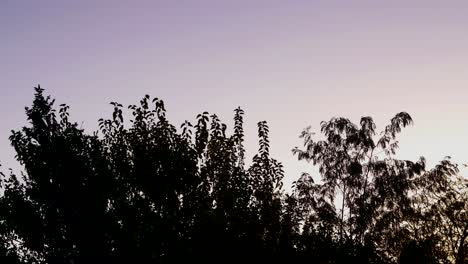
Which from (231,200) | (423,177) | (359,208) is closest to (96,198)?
(231,200)

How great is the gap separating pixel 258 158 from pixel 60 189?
6937mm

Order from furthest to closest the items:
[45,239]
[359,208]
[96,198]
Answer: [359,208]
[45,239]
[96,198]

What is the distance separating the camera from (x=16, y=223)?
20.6m

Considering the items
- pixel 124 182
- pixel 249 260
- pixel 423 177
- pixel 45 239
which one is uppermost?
pixel 423 177

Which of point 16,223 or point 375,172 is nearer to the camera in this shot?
point 16,223

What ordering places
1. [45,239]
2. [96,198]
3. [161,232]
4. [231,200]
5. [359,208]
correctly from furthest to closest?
[359,208], [45,239], [96,198], [231,200], [161,232]

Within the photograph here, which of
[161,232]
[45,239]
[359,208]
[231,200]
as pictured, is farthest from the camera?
[359,208]

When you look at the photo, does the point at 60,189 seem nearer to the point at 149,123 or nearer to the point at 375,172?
the point at 149,123

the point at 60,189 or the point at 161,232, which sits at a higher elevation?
the point at 60,189

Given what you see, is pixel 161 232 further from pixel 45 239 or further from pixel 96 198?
pixel 45 239

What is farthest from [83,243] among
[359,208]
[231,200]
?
[359,208]

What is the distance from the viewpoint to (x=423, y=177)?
30062 millimetres

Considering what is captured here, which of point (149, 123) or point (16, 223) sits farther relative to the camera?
point (16, 223)

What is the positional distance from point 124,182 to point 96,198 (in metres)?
1.37
